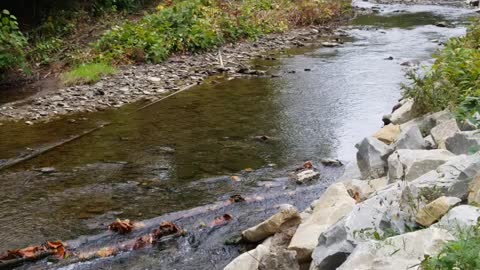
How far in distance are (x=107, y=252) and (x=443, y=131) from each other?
11.4 feet

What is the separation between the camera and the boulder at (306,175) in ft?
21.6

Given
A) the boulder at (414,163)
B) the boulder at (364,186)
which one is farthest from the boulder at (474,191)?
the boulder at (364,186)

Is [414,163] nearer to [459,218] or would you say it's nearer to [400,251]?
[459,218]

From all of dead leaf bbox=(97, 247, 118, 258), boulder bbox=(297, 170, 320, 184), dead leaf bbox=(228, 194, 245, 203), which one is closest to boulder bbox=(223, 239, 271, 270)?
dead leaf bbox=(97, 247, 118, 258)

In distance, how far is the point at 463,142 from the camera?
4.74m

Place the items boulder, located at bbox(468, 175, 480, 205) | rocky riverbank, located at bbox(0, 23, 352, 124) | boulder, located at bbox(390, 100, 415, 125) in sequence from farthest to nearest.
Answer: rocky riverbank, located at bbox(0, 23, 352, 124), boulder, located at bbox(390, 100, 415, 125), boulder, located at bbox(468, 175, 480, 205)

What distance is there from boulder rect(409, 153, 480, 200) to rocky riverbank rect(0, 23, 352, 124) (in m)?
7.51

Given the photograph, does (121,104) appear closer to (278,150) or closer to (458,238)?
(278,150)

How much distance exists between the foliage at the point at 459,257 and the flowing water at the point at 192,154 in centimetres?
245

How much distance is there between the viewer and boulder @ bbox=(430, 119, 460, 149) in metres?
5.38

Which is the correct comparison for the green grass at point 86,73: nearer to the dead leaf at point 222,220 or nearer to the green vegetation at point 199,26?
the green vegetation at point 199,26

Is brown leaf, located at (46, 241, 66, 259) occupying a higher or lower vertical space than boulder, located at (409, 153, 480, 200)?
lower

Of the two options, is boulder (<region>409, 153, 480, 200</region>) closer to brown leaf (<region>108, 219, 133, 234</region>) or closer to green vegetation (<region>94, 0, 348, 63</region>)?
brown leaf (<region>108, 219, 133, 234</region>)

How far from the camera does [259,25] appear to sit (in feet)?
62.0
